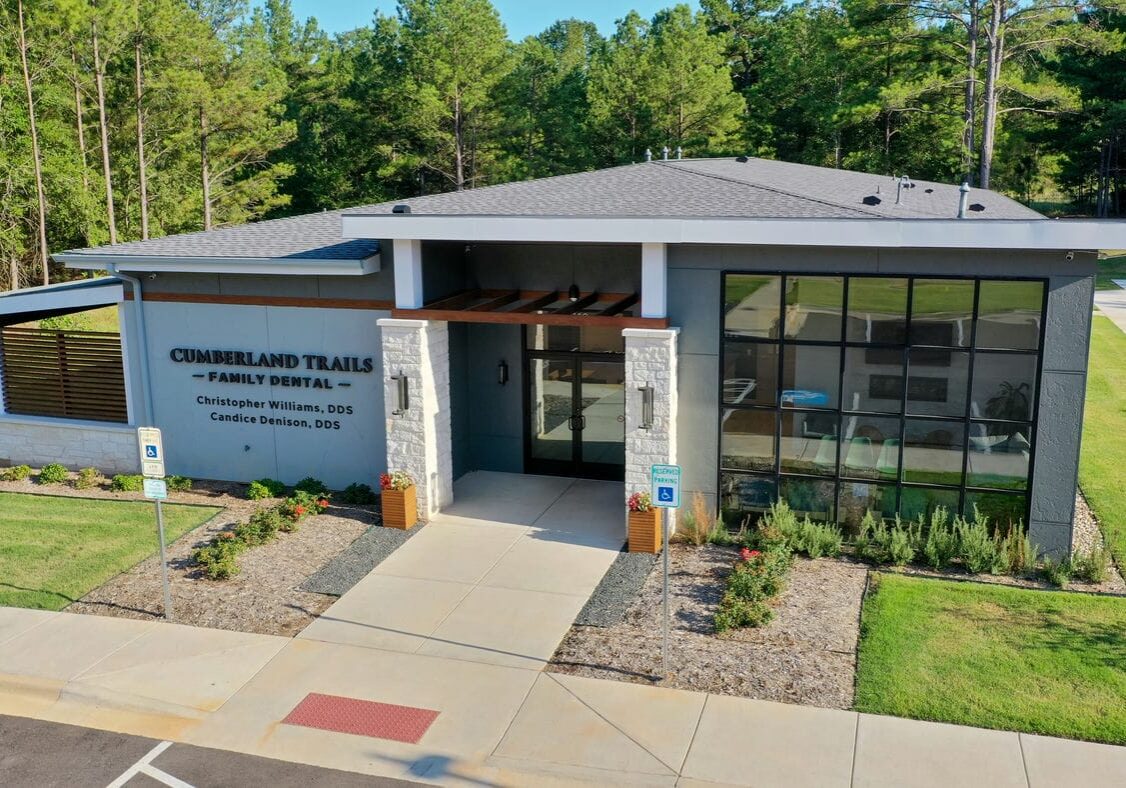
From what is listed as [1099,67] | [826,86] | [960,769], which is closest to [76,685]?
[960,769]

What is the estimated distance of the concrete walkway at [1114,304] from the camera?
36.0m

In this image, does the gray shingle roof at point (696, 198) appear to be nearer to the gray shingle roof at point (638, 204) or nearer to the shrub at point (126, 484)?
the gray shingle roof at point (638, 204)

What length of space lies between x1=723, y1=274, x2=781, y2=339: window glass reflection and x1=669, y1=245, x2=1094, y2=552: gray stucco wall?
0.14m

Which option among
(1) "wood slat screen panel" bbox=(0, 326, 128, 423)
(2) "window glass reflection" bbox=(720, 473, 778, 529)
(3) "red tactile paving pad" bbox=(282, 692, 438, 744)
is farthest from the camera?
(1) "wood slat screen panel" bbox=(0, 326, 128, 423)

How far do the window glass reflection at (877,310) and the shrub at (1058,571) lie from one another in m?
3.48

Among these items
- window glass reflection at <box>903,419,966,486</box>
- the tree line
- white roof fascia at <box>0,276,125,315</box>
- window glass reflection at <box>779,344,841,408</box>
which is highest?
the tree line

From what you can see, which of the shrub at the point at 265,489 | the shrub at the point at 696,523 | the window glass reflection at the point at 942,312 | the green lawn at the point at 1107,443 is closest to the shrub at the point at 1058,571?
the green lawn at the point at 1107,443

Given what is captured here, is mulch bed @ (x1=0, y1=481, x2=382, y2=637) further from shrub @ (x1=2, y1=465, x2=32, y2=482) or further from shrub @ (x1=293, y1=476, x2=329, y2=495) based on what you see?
shrub @ (x1=2, y1=465, x2=32, y2=482)

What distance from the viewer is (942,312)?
1387 cm

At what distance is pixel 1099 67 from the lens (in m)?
47.5

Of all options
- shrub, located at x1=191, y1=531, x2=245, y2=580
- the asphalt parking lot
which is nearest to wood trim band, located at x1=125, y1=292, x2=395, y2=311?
shrub, located at x1=191, y1=531, x2=245, y2=580

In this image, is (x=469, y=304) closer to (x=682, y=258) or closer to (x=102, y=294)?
(x=682, y=258)

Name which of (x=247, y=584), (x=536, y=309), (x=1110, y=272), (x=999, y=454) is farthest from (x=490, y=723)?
(x=1110, y=272)

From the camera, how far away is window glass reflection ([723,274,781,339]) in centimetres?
1454
